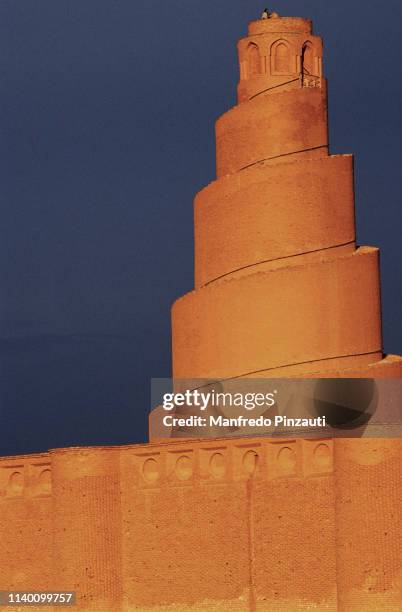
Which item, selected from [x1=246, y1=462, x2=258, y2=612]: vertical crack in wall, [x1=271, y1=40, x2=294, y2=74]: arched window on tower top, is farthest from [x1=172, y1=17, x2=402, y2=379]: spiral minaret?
[x1=246, y1=462, x2=258, y2=612]: vertical crack in wall

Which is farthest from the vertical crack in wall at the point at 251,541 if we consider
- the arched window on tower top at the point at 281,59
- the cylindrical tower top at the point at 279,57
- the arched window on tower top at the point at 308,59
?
→ the arched window on tower top at the point at 308,59

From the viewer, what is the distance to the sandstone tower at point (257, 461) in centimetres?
3109

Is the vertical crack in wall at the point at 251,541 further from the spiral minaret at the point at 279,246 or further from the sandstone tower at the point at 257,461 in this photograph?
the spiral minaret at the point at 279,246

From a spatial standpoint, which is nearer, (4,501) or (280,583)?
(280,583)

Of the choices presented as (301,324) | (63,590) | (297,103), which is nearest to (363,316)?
(301,324)

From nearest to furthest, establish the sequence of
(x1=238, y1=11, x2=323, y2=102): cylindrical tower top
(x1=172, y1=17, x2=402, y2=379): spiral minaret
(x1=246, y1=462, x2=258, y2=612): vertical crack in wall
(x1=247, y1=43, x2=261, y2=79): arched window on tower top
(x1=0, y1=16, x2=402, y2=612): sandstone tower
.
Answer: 1. (x1=0, y1=16, x2=402, y2=612): sandstone tower
2. (x1=246, y1=462, x2=258, y2=612): vertical crack in wall
3. (x1=172, y1=17, x2=402, y2=379): spiral minaret
4. (x1=238, y1=11, x2=323, y2=102): cylindrical tower top
5. (x1=247, y1=43, x2=261, y2=79): arched window on tower top

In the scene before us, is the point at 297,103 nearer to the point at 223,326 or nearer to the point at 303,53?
the point at 303,53

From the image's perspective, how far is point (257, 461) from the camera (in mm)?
31812

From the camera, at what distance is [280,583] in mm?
31219

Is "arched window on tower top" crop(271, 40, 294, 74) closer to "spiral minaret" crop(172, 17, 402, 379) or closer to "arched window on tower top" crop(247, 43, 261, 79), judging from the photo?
"spiral minaret" crop(172, 17, 402, 379)

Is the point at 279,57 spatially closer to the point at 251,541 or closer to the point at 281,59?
the point at 281,59

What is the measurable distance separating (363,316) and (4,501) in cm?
646

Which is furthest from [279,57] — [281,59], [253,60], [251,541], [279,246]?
[251,541]

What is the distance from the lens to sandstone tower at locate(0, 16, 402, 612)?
31.1 meters
